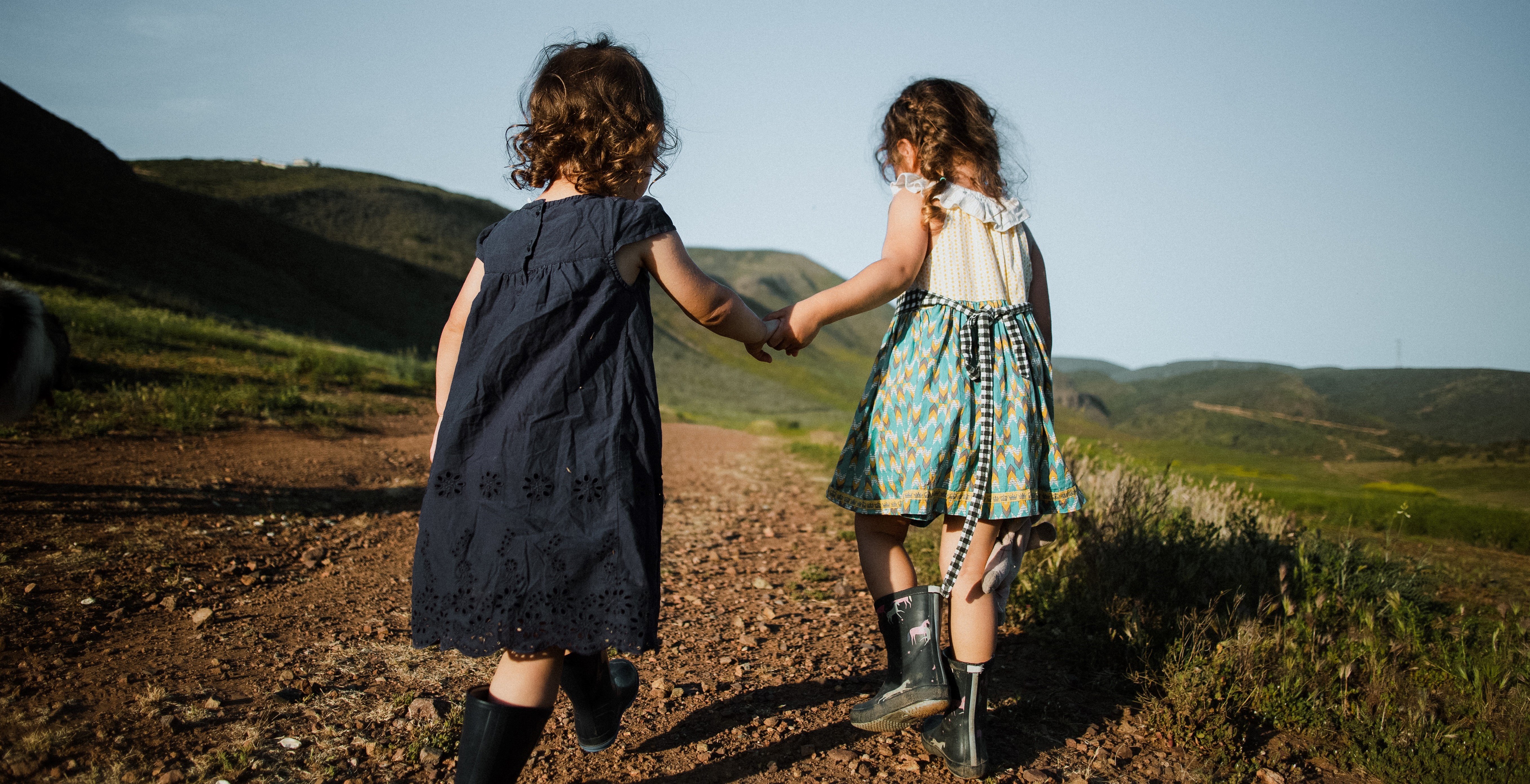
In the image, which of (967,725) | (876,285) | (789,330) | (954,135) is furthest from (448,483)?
(954,135)

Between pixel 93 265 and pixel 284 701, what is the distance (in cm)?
2354

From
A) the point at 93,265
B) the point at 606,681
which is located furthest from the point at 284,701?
the point at 93,265

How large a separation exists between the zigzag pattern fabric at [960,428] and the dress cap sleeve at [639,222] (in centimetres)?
78

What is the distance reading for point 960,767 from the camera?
2.02 metres

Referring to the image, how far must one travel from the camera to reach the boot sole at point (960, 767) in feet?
6.58

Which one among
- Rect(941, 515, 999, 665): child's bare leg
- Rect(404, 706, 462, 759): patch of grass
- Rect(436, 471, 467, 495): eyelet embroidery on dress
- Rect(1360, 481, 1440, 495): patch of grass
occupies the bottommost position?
Rect(404, 706, 462, 759): patch of grass

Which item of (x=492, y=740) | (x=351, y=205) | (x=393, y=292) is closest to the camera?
(x=492, y=740)

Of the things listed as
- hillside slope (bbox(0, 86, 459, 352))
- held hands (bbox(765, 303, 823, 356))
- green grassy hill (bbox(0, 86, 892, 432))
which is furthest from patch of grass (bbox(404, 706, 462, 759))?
hillside slope (bbox(0, 86, 459, 352))

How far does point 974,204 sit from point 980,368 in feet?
1.48

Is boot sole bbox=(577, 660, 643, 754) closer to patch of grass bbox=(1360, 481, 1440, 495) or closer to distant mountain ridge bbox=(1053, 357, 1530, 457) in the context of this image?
distant mountain ridge bbox=(1053, 357, 1530, 457)

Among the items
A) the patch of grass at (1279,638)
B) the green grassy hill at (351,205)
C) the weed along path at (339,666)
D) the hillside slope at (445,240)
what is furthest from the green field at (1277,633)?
the green grassy hill at (351,205)

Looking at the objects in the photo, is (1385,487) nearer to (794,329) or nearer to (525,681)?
(794,329)

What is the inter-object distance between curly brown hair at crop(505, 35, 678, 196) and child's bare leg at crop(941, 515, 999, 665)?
3.98ft

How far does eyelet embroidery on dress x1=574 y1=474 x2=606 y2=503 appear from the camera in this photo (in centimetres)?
162
